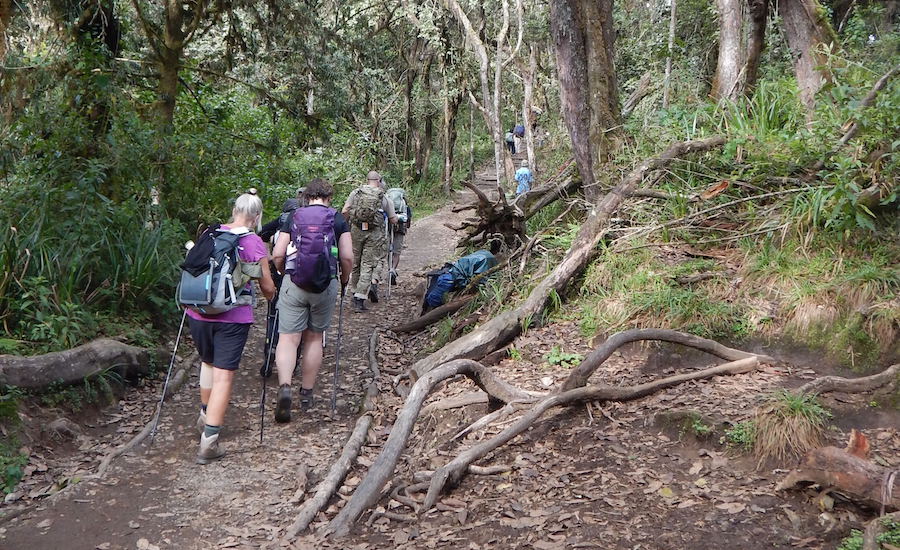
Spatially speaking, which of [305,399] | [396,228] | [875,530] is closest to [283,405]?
[305,399]

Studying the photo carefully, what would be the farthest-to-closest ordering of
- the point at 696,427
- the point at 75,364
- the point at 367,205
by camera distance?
the point at 367,205 → the point at 75,364 → the point at 696,427

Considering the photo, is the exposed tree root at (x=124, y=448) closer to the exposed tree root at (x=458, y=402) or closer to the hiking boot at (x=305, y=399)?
the hiking boot at (x=305, y=399)

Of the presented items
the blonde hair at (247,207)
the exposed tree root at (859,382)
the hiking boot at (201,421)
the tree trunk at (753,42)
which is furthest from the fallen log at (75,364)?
the tree trunk at (753,42)

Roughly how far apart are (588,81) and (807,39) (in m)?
2.56

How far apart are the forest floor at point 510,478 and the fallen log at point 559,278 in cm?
31

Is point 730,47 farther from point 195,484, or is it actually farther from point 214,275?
point 195,484

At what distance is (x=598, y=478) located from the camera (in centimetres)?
441

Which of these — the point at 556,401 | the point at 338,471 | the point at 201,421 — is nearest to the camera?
the point at 556,401

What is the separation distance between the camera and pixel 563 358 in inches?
253

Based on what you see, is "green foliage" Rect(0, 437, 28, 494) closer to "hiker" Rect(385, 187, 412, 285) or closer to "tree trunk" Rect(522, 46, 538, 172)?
"hiker" Rect(385, 187, 412, 285)

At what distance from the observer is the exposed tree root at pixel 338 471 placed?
4488 mm

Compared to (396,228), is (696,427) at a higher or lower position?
lower

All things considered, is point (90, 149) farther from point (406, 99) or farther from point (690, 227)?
point (406, 99)

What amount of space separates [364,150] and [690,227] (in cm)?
1610
